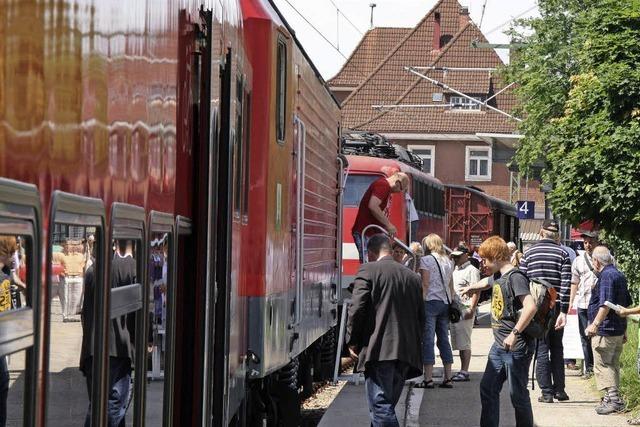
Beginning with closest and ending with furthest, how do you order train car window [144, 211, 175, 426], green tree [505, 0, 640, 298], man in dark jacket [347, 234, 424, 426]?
train car window [144, 211, 175, 426] → man in dark jacket [347, 234, 424, 426] → green tree [505, 0, 640, 298]

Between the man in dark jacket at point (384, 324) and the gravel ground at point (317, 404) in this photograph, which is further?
the gravel ground at point (317, 404)

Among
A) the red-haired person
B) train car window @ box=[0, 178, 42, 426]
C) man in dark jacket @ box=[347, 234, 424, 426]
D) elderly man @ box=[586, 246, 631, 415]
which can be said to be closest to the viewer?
train car window @ box=[0, 178, 42, 426]

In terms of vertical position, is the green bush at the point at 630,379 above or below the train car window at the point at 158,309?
below

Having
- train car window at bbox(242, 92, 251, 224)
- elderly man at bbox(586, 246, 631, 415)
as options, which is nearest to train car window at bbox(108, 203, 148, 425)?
train car window at bbox(242, 92, 251, 224)

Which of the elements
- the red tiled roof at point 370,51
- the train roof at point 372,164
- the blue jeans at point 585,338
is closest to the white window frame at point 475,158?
the red tiled roof at point 370,51

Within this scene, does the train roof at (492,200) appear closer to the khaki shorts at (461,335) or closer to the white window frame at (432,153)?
the white window frame at (432,153)

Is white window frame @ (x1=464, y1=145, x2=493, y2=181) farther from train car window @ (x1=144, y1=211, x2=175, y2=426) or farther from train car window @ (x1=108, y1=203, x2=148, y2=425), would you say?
train car window @ (x1=108, y1=203, x2=148, y2=425)

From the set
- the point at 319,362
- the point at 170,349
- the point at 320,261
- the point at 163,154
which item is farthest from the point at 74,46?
the point at 319,362

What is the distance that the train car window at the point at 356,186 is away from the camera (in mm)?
23797

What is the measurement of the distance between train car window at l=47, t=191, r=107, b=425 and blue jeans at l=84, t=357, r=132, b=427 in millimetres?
131

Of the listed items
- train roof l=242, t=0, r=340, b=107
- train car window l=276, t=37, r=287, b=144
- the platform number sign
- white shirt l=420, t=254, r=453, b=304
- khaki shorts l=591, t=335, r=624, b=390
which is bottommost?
khaki shorts l=591, t=335, r=624, b=390

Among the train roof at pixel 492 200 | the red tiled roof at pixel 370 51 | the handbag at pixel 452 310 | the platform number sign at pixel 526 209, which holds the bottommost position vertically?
the handbag at pixel 452 310

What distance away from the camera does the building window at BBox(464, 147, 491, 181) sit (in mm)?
81125

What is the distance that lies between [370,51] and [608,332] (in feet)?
267
